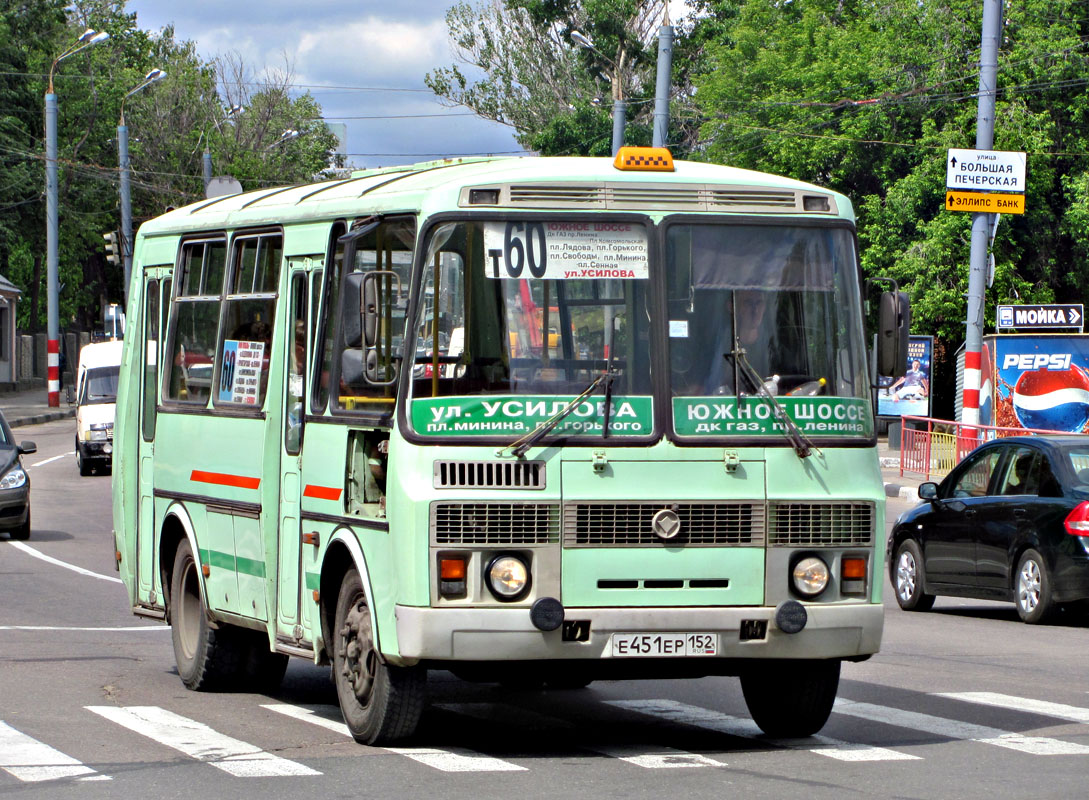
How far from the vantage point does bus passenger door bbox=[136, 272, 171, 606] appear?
1114cm

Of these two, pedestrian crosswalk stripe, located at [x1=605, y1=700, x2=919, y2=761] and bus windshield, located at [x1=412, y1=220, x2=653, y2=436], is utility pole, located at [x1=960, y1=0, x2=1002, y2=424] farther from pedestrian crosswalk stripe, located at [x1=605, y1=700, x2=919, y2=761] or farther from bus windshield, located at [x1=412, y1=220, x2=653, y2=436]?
bus windshield, located at [x1=412, y1=220, x2=653, y2=436]

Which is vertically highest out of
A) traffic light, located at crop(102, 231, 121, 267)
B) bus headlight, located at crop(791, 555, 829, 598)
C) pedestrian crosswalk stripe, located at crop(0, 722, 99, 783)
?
traffic light, located at crop(102, 231, 121, 267)

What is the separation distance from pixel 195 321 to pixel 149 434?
3.14 ft

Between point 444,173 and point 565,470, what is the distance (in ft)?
5.08

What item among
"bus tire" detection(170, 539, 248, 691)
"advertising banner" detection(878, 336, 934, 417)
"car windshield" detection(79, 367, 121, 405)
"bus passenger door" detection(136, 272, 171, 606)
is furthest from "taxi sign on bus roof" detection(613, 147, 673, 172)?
"advertising banner" detection(878, 336, 934, 417)

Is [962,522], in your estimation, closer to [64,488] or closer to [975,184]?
[975,184]

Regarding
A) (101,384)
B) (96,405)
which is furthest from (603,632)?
(101,384)

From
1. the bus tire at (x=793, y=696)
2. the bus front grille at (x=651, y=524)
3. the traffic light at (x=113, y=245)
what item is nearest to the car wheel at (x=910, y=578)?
the bus tire at (x=793, y=696)

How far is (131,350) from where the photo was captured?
11602mm

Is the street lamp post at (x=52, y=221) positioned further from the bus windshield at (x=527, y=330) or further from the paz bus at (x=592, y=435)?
the bus windshield at (x=527, y=330)

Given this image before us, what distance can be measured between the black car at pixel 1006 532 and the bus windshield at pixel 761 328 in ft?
20.3

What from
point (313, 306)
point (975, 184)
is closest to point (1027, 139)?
point (975, 184)

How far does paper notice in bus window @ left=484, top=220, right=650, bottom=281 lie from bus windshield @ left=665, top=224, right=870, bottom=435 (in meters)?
0.17

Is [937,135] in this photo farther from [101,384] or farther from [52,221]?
[52,221]
